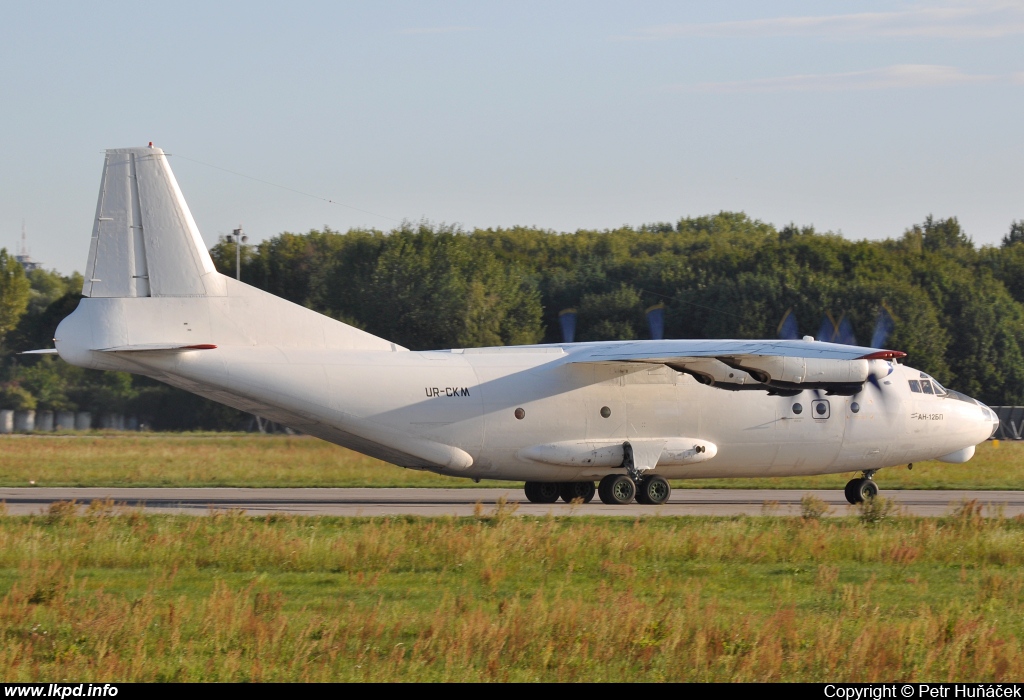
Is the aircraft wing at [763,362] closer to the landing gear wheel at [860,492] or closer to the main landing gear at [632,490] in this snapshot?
the main landing gear at [632,490]

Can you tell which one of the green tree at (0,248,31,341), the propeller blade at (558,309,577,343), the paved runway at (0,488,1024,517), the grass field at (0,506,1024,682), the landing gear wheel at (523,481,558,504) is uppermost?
the green tree at (0,248,31,341)

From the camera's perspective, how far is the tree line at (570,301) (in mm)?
55906

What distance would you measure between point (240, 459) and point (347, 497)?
9.45 meters

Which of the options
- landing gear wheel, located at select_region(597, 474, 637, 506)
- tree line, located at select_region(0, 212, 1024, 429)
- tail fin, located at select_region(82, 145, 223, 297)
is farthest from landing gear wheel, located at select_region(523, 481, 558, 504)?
tree line, located at select_region(0, 212, 1024, 429)

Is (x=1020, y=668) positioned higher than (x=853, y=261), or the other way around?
(x=853, y=261)

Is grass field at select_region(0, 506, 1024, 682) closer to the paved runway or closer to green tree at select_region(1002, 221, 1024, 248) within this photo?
the paved runway

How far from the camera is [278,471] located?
32938 millimetres

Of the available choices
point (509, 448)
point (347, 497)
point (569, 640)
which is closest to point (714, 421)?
point (509, 448)

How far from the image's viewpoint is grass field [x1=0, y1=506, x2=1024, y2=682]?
9.93 metres

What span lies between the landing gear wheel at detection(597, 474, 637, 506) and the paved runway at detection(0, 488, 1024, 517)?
267mm

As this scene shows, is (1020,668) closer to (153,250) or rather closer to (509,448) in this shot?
(509,448)

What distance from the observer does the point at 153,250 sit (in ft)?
70.5

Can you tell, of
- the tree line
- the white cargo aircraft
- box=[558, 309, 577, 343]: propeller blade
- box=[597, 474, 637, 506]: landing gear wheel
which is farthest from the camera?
the tree line

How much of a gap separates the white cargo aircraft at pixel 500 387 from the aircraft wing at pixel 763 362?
42mm
